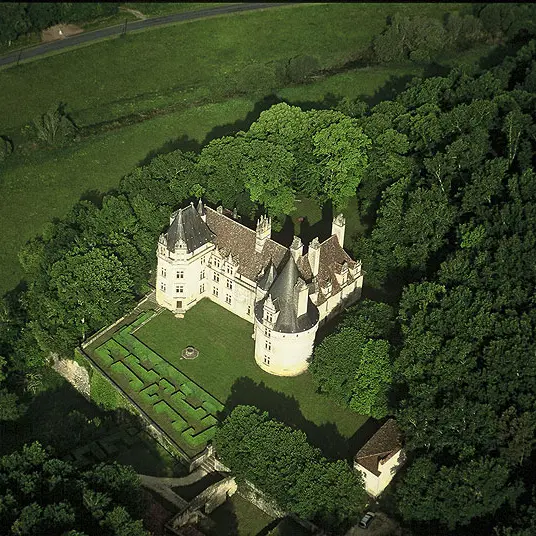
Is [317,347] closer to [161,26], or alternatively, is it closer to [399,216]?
[399,216]

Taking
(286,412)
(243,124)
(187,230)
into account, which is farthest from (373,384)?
(243,124)

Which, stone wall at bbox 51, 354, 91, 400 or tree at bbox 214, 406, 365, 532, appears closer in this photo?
tree at bbox 214, 406, 365, 532

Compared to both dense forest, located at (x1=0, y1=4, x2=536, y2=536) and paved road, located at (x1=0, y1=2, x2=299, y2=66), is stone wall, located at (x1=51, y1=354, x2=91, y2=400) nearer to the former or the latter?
dense forest, located at (x1=0, y1=4, x2=536, y2=536)

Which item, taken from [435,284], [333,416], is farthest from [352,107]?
[333,416]

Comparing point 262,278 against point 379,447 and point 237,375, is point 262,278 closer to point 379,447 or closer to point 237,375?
point 237,375

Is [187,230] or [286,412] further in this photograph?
[187,230]

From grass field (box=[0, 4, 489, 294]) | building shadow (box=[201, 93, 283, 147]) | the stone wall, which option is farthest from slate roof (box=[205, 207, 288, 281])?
building shadow (box=[201, 93, 283, 147])

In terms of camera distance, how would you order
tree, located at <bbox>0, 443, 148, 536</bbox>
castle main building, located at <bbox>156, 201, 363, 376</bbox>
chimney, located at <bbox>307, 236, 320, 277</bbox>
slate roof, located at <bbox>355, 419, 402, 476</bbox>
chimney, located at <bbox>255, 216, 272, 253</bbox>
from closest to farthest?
tree, located at <bbox>0, 443, 148, 536</bbox>
slate roof, located at <bbox>355, 419, 402, 476</bbox>
castle main building, located at <bbox>156, 201, 363, 376</bbox>
chimney, located at <bbox>307, 236, 320, 277</bbox>
chimney, located at <bbox>255, 216, 272, 253</bbox>
